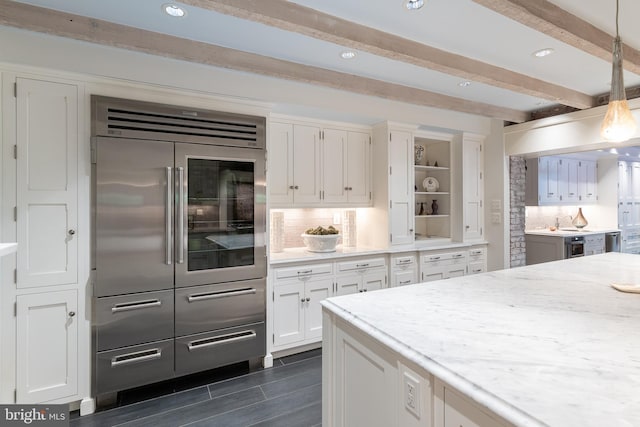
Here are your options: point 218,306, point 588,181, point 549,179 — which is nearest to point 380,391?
point 218,306

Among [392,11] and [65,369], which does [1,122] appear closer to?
[65,369]

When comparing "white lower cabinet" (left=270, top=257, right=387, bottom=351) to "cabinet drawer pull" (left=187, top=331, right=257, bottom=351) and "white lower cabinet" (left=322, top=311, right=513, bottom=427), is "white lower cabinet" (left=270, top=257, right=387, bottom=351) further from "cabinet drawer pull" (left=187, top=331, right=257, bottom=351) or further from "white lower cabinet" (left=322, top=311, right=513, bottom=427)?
"white lower cabinet" (left=322, top=311, right=513, bottom=427)

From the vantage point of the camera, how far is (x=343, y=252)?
134 inches

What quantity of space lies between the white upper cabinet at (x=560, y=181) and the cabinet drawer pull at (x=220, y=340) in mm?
5440

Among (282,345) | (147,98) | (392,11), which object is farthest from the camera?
(282,345)

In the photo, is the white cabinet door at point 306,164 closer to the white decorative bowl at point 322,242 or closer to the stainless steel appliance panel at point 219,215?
the white decorative bowl at point 322,242

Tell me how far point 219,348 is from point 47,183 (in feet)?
5.73

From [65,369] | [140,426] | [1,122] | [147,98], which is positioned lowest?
[140,426]

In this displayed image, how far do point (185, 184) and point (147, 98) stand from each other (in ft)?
2.35

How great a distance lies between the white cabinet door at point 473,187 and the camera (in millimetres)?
4246

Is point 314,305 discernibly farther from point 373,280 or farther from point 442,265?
point 442,265

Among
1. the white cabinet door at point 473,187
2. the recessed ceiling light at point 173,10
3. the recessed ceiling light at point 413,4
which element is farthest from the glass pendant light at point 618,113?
the white cabinet door at point 473,187

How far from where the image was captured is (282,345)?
3.01m

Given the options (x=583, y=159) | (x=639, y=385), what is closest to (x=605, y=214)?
(x=583, y=159)
